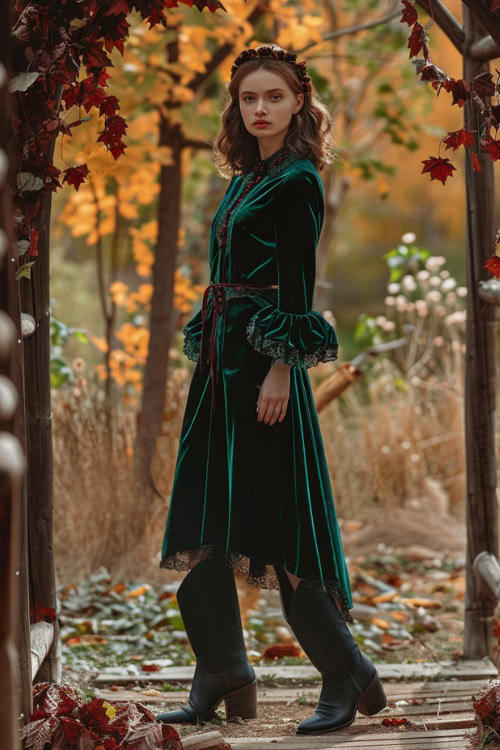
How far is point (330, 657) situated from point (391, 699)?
0.50m

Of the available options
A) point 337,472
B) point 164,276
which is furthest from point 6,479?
point 337,472

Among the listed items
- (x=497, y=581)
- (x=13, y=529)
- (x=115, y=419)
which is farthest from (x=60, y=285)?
(x=13, y=529)

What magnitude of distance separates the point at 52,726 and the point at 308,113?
5.15 feet

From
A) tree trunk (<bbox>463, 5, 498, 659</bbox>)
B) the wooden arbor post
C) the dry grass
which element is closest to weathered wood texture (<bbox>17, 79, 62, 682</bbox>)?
the wooden arbor post

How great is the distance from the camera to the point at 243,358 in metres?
2.43

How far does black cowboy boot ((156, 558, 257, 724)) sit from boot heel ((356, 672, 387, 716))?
0.98 ft

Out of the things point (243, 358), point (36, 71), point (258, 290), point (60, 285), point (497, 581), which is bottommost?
point (497, 581)

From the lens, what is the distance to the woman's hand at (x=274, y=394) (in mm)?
2350

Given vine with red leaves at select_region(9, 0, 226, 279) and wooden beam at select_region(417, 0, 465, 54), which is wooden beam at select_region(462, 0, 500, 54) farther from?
wooden beam at select_region(417, 0, 465, 54)

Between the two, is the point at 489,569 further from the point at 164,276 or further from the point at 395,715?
the point at 164,276

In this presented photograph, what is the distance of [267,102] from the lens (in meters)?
2.43

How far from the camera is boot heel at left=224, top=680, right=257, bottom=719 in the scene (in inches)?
99.9

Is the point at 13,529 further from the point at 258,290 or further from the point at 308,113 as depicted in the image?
the point at 308,113

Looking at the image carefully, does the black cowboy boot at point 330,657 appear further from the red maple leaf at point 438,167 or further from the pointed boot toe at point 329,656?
the red maple leaf at point 438,167
